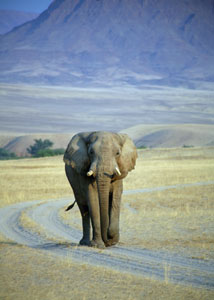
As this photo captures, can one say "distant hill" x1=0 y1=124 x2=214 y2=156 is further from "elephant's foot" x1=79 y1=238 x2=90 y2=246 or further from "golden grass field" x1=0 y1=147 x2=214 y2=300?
"elephant's foot" x1=79 y1=238 x2=90 y2=246

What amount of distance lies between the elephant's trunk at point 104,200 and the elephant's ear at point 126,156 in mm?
937

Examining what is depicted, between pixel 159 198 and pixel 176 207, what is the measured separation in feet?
10.4

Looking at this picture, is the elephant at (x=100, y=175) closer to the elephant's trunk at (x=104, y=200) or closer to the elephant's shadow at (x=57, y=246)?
the elephant's trunk at (x=104, y=200)

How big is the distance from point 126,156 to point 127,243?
224 centimetres

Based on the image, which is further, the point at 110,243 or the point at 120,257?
the point at 110,243

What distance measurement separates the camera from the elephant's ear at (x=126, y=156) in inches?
524

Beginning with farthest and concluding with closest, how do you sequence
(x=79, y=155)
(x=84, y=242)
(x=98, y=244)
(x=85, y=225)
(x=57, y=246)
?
1. (x=85, y=225)
2. (x=84, y=242)
3. (x=57, y=246)
4. (x=79, y=155)
5. (x=98, y=244)

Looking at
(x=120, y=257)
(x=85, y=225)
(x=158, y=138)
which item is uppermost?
(x=85, y=225)

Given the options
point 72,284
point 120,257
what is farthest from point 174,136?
point 72,284

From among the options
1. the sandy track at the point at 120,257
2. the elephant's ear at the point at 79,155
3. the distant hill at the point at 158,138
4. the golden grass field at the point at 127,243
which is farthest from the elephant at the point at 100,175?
the distant hill at the point at 158,138

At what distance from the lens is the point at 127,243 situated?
46.8 feet

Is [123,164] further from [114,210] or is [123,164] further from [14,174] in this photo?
[14,174]

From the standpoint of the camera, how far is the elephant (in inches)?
489

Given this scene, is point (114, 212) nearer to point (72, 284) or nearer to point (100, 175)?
point (100, 175)
